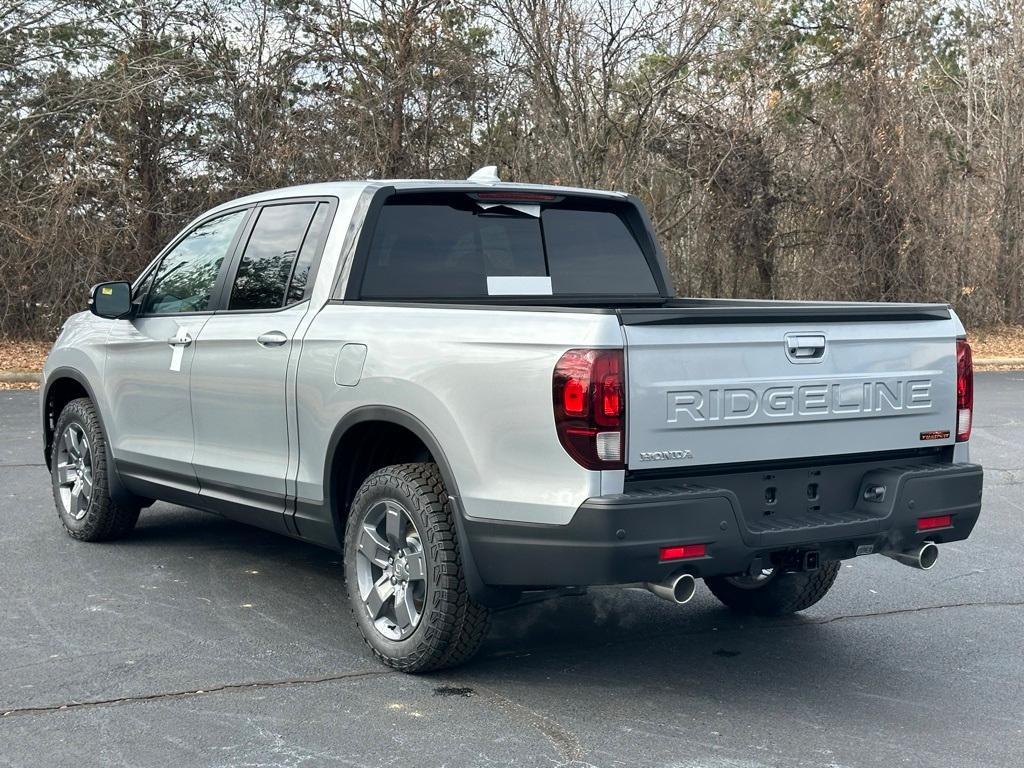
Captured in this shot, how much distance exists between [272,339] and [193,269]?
119cm

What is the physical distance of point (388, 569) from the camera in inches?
195

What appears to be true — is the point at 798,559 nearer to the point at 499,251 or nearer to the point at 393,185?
the point at 499,251

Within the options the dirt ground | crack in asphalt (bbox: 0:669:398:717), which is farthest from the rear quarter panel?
the dirt ground

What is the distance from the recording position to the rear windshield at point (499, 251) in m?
5.54

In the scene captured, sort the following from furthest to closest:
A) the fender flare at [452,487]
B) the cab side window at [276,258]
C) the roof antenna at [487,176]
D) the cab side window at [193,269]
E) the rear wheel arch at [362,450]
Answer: the cab side window at [193,269] → the roof antenna at [487,176] → the cab side window at [276,258] → the rear wheel arch at [362,450] → the fender flare at [452,487]

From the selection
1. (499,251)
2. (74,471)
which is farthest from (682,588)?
(74,471)

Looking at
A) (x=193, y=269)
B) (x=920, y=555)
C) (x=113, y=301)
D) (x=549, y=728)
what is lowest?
(x=549, y=728)

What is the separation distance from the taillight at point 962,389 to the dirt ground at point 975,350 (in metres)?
13.3

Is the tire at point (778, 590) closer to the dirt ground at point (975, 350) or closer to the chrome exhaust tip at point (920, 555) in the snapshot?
the chrome exhaust tip at point (920, 555)

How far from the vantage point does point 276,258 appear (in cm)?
583

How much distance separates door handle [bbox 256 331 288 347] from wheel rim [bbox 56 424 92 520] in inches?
76.8

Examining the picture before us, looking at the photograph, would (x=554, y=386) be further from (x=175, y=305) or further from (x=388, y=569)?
(x=175, y=305)

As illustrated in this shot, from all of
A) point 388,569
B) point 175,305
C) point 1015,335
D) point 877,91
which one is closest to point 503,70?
point 877,91

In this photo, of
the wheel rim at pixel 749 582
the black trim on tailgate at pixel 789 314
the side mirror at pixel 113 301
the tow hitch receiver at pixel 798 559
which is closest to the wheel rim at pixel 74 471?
the side mirror at pixel 113 301
